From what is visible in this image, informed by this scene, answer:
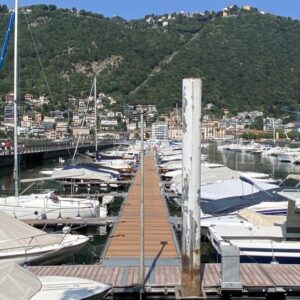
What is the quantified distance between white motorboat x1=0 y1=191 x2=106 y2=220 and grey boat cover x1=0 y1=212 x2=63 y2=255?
8382mm

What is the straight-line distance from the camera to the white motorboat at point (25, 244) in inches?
577

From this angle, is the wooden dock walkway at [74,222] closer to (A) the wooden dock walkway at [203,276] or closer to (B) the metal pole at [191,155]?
(A) the wooden dock walkway at [203,276]

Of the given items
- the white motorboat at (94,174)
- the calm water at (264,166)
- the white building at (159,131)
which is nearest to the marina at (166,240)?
the white motorboat at (94,174)

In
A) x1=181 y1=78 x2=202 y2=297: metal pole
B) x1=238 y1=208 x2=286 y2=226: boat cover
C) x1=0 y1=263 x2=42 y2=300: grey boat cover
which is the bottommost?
x1=238 y1=208 x2=286 y2=226: boat cover

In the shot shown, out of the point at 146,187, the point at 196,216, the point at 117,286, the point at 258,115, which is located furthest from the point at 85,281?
the point at 258,115

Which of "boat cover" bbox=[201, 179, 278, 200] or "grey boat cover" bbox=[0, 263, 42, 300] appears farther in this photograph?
"boat cover" bbox=[201, 179, 278, 200]

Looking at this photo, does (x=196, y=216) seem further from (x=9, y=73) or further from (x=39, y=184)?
(x=9, y=73)

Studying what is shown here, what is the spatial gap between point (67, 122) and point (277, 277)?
16355cm

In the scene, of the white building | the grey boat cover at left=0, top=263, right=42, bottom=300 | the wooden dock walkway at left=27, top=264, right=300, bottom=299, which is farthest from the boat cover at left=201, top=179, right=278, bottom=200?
the white building

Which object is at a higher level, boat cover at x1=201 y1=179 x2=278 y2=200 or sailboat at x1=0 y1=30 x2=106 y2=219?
boat cover at x1=201 y1=179 x2=278 y2=200

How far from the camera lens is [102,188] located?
39781 mm

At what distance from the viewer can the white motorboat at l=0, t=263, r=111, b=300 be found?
350 inches

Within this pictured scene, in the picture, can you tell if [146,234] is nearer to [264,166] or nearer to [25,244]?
[25,244]

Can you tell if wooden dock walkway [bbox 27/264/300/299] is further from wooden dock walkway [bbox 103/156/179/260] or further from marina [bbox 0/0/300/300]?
wooden dock walkway [bbox 103/156/179/260]
